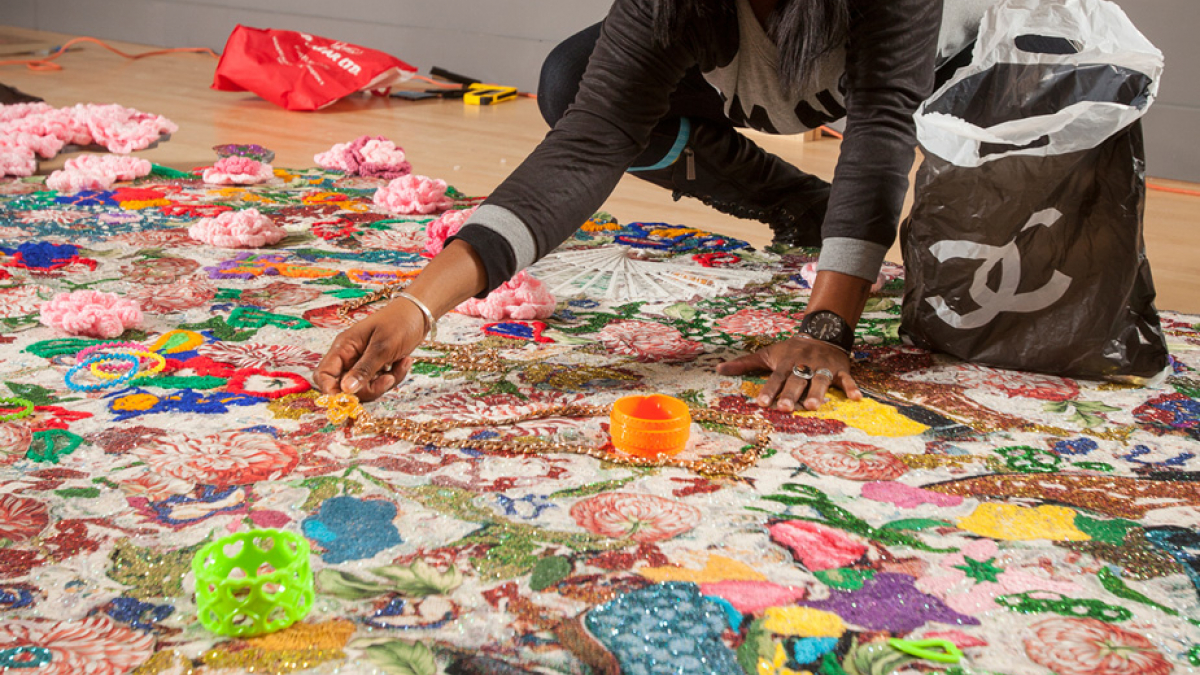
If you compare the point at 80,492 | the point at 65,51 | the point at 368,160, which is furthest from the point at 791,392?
the point at 65,51

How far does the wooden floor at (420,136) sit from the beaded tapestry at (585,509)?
0.68 meters

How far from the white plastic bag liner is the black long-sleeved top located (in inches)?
2.1

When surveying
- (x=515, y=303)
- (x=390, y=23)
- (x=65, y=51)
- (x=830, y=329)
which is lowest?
(x=65, y=51)

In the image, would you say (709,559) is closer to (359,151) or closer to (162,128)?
(359,151)

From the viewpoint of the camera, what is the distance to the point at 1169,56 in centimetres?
284

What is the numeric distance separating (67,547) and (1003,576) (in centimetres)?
78

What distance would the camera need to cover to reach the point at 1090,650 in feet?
2.44

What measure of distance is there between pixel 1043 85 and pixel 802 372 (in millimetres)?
457

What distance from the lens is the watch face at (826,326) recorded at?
1.19 meters

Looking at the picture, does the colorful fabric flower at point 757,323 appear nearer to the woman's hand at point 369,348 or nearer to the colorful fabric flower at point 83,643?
the woman's hand at point 369,348

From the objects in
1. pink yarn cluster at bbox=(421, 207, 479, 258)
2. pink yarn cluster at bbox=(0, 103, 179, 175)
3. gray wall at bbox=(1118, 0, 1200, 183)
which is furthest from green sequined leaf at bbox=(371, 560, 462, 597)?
gray wall at bbox=(1118, 0, 1200, 183)

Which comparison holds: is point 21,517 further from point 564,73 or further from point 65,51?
point 65,51

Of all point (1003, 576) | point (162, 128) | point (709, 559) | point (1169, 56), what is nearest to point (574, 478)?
point (709, 559)

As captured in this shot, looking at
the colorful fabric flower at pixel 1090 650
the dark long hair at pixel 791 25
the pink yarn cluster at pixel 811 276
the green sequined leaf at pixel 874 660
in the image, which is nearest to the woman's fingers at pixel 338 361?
the dark long hair at pixel 791 25
